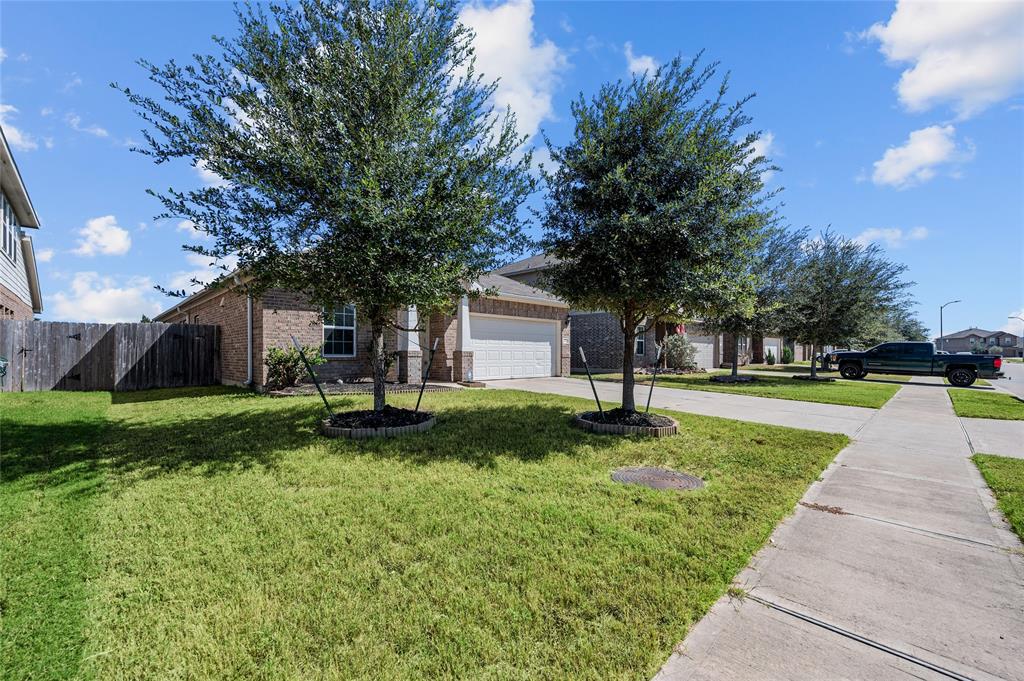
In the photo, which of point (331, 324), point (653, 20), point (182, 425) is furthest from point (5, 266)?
point (653, 20)

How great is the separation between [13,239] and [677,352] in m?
26.8

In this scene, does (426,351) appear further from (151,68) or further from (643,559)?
(643,559)

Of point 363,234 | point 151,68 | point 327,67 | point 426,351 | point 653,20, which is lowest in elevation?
point 426,351

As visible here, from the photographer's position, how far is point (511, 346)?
15.6 meters

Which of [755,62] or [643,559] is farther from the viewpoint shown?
[755,62]

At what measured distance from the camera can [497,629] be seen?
7.54 feet

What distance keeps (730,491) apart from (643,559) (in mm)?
1921

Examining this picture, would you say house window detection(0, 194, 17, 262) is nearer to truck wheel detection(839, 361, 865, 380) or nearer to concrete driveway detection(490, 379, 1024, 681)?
concrete driveway detection(490, 379, 1024, 681)

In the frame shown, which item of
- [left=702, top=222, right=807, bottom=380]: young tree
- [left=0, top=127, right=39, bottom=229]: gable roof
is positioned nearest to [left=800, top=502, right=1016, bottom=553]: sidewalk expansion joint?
[left=702, top=222, right=807, bottom=380]: young tree

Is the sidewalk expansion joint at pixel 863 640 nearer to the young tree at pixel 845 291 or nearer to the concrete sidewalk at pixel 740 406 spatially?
the concrete sidewalk at pixel 740 406

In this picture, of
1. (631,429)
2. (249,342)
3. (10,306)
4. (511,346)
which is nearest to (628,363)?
(631,429)

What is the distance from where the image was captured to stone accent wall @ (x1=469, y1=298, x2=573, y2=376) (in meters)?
14.5

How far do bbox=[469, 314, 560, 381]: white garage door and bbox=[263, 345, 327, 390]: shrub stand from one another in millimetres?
5185

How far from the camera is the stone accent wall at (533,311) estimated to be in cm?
1455
